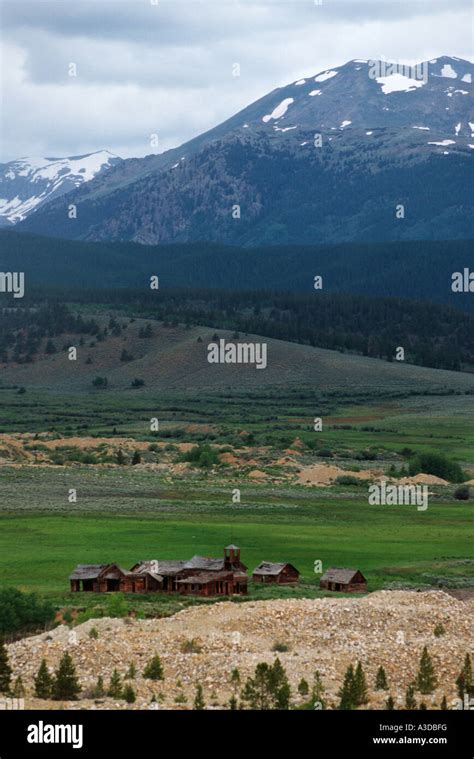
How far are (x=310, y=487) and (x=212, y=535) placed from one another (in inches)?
1214

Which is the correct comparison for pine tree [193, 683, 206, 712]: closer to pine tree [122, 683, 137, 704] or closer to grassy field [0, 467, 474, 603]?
pine tree [122, 683, 137, 704]

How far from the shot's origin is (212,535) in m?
75.5

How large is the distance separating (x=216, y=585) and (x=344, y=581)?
204 inches

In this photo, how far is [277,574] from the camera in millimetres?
60062

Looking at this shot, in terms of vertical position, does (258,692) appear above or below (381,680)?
above

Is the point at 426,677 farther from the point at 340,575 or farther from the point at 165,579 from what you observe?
the point at 165,579

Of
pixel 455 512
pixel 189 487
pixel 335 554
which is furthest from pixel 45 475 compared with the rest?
pixel 335 554

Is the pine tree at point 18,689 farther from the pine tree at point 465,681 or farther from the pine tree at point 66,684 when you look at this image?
the pine tree at point 465,681

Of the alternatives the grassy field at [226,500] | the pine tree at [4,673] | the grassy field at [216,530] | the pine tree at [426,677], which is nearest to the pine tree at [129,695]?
the pine tree at [4,673]

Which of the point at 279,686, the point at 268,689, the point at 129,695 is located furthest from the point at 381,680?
the point at 129,695

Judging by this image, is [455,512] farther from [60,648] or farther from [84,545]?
[60,648]

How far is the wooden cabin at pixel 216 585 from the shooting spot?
57.6 meters
